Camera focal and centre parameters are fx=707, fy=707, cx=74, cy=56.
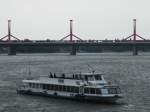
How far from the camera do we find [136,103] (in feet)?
226

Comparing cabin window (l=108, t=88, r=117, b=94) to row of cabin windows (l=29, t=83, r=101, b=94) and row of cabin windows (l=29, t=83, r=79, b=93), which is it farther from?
row of cabin windows (l=29, t=83, r=79, b=93)

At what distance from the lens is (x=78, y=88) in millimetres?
72375

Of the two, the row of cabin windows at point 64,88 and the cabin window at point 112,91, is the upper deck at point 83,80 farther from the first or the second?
the cabin window at point 112,91

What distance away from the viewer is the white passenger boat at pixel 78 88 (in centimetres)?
6925

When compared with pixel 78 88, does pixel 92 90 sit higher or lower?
lower

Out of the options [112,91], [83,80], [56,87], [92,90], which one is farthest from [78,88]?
[112,91]

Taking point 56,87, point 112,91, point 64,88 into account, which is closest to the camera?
point 112,91

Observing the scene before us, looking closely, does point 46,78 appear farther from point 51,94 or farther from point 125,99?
point 125,99

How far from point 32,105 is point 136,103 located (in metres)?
10.1

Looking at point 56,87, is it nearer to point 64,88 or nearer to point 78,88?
point 64,88

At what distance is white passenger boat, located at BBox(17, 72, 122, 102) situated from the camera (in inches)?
2726

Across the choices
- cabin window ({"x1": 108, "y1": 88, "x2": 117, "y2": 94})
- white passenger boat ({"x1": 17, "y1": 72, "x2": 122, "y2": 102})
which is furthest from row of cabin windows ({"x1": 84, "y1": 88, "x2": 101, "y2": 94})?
cabin window ({"x1": 108, "y1": 88, "x2": 117, "y2": 94})

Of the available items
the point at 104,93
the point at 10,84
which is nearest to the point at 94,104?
the point at 104,93

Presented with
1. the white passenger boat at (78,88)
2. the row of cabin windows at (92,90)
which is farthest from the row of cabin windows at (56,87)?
the row of cabin windows at (92,90)
